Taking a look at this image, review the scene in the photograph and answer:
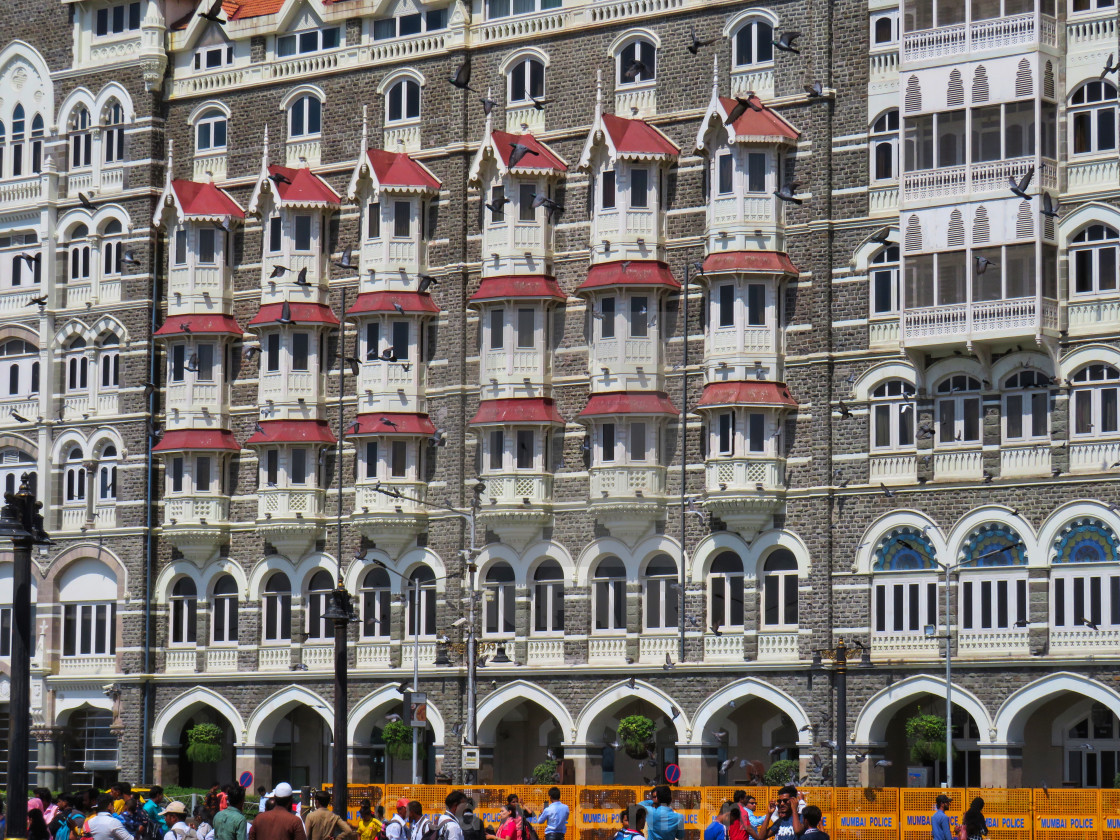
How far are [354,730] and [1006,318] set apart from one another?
85.8ft

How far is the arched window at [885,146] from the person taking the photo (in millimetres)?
64625

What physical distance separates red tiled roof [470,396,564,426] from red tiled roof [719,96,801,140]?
427 inches

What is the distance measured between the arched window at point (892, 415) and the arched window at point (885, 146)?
637 cm

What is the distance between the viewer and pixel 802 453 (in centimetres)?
6512

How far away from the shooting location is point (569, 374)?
6969cm

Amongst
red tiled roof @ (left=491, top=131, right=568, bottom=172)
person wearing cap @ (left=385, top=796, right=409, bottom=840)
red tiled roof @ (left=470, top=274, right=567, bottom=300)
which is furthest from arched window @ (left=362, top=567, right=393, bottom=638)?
person wearing cap @ (left=385, top=796, right=409, bottom=840)

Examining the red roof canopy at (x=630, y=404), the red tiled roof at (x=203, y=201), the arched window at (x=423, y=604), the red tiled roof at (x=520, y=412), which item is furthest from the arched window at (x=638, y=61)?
the arched window at (x=423, y=604)

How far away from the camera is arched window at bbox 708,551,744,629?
6619 centimetres

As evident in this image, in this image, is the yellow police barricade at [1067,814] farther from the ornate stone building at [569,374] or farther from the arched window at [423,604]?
the arched window at [423,604]

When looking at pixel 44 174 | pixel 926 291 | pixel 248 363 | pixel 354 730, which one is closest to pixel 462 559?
pixel 354 730

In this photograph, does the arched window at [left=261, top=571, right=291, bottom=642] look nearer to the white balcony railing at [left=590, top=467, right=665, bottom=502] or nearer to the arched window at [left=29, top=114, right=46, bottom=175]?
the white balcony railing at [left=590, top=467, right=665, bottom=502]

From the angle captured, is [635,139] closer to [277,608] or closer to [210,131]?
[210,131]

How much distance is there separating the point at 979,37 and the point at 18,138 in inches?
1526

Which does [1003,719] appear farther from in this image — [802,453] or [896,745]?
[802,453]
